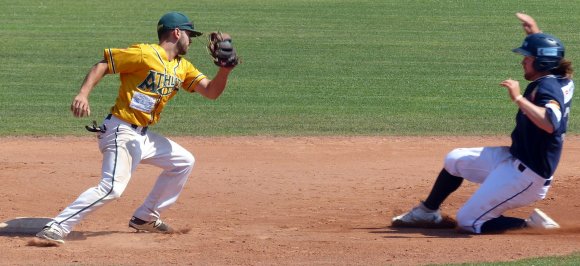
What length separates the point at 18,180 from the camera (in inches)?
393

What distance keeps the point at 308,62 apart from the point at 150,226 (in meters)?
10.2

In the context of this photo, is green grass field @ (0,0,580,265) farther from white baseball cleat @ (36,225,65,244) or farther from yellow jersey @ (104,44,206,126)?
white baseball cleat @ (36,225,65,244)

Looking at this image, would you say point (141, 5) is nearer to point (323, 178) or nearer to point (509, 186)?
point (323, 178)

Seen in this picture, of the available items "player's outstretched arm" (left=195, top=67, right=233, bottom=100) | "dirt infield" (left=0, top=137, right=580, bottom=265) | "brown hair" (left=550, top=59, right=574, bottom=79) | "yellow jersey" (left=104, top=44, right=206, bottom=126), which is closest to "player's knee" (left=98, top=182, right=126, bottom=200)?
"dirt infield" (left=0, top=137, right=580, bottom=265)

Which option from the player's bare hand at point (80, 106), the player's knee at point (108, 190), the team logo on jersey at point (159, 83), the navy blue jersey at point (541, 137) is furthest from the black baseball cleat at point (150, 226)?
the navy blue jersey at point (541, 137)

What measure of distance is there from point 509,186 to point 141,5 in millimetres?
18300

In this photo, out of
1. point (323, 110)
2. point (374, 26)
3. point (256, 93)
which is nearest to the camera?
point (323, 110)

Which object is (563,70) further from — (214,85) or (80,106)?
(80,106)

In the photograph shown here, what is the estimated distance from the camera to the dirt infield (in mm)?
7348

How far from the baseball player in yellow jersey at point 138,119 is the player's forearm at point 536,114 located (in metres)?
2.17

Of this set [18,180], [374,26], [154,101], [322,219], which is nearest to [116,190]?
[154,101]

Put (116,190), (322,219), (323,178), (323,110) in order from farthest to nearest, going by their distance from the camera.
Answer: (323,110)
(323,178)
(322,219)
(116,190)

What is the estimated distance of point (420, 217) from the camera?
8.30 meters

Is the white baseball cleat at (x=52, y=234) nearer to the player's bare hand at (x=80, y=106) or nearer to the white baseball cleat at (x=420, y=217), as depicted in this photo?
the player's bare hand at (x=80, y=106)
